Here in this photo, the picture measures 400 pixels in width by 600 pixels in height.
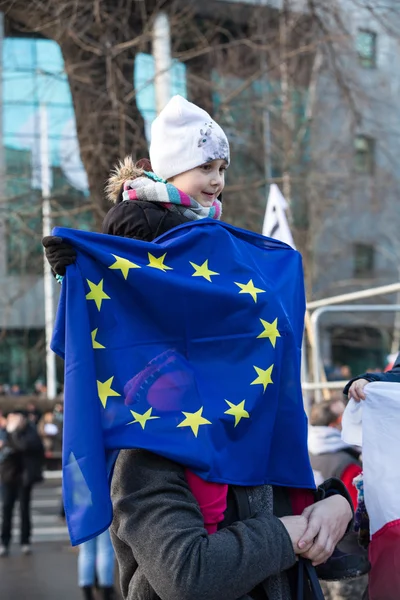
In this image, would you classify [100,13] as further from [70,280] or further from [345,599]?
[70,280]

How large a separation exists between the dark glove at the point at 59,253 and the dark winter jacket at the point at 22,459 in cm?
996

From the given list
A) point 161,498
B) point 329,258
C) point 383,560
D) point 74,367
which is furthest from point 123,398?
point 329,258

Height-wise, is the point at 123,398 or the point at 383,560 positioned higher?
the point at 123,398

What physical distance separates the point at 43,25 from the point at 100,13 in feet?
1.59

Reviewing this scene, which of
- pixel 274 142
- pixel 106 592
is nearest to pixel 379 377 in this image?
pixel 106 592

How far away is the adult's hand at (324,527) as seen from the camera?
1.88 m

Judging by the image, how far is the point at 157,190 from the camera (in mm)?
2104

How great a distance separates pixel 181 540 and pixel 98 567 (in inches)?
253

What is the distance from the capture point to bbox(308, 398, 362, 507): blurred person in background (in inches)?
225

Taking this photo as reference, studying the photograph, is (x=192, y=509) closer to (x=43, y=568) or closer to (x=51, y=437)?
(x=43, y=568)

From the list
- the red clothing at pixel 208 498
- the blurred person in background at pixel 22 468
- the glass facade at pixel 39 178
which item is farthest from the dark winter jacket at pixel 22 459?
the red clothing at pixel 208 498

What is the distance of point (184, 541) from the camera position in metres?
1.70

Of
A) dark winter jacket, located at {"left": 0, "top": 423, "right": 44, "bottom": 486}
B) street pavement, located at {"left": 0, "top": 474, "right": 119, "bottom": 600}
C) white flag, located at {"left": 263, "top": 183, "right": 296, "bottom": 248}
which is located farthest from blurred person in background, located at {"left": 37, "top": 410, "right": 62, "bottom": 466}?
white flag, located at {"left": 263, "top": 183, "right": 296, "bottom": 248}

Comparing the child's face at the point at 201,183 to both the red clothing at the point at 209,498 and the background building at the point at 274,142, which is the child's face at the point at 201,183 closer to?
the red clothing at the point at 209,498
